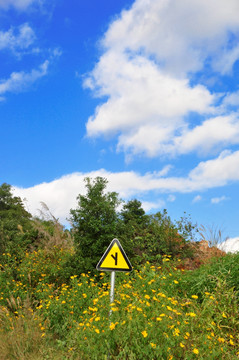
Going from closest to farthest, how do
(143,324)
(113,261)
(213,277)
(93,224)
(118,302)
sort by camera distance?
(143,324) < (118,302) < (113,261) < (213,277) < (93,224)

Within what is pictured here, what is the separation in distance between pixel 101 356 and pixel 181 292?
12.4 feet

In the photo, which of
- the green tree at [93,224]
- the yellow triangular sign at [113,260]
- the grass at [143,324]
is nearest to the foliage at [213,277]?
the grass at [143,324]

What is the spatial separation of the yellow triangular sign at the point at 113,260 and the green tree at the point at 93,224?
4950 millimetres

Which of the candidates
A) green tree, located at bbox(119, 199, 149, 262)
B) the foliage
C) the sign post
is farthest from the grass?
green tree, located at bbox(119, 199, 149, 262)

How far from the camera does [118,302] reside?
605cm

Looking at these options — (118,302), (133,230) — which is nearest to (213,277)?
(118,302)

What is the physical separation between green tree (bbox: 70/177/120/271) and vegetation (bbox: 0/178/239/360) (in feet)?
0.11

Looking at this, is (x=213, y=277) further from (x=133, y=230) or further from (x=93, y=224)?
(x=133, y=230)

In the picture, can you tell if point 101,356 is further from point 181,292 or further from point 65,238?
point 65,238

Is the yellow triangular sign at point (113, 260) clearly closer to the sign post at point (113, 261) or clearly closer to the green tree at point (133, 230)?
the sign post at point (113, 261)

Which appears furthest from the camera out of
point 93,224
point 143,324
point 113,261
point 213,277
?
point 93,224

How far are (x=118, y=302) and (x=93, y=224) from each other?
553cm

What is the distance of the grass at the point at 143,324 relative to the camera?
4855 millimetres

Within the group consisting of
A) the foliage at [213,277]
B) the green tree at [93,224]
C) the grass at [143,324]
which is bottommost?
the grass at [143,324]
